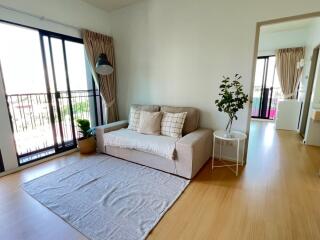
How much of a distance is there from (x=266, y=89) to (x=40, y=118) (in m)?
6.49

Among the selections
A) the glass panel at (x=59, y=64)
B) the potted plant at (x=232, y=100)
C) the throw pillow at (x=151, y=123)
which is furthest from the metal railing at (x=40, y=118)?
the potted plant at (x=232, y=100)

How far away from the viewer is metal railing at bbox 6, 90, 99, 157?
2.81 meters

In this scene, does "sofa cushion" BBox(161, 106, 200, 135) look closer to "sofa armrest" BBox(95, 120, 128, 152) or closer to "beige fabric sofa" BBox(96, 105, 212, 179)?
"beige fabric sofa" BBox(96, 105, 212, 179)

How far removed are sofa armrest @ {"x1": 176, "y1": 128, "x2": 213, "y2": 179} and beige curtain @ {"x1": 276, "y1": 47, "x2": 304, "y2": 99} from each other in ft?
13.7

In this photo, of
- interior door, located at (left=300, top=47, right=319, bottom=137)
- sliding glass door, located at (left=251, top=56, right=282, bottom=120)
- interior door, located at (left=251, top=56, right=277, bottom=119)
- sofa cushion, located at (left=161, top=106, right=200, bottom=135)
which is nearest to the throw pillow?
sofa cushion, located at (left=161, top=106, right=200, bottom=135)

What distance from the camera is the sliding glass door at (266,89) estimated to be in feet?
18.8

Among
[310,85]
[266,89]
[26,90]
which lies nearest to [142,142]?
[26,90]

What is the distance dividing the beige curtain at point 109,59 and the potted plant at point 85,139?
59 centimetres

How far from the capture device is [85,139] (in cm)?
329

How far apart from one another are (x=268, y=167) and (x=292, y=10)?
7.09ft

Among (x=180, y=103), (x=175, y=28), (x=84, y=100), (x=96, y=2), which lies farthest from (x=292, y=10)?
(x=84, y=100)

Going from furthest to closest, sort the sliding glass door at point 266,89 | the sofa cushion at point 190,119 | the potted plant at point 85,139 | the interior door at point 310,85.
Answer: the sliding glass door at point 266,89 < the interior door at point 310,85 < the potted plant at point 85,139 < the sofa cushion at point 190,119

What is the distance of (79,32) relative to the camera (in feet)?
10.7

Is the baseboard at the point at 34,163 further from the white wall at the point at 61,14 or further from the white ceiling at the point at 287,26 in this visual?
the white ceiling at the point at 287,26
